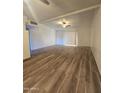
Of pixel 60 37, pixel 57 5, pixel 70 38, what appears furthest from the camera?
pixel 60 37

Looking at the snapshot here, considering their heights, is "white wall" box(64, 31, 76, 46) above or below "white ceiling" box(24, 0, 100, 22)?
below

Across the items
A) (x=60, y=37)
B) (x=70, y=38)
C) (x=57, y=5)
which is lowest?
(x=70, y=38)

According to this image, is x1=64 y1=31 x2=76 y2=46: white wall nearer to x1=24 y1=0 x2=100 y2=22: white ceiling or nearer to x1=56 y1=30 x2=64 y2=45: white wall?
x1=56 y1=30 x2=64 y2=45: white wall

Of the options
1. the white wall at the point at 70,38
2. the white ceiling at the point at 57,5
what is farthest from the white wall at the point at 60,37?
the white ceiling at the point at 57,5

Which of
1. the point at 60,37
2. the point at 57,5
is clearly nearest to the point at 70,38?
the point at 60,37

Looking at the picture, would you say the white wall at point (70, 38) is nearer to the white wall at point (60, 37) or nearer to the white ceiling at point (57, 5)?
the white wall at point (60, 37)

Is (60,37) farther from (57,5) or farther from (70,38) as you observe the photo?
(57,5)

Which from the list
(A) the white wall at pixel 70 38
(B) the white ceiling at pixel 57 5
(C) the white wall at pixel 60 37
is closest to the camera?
(B) the white ceiling at pixel 57 5

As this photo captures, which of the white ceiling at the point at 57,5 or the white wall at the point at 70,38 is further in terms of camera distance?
the white wall at the point at 70,38

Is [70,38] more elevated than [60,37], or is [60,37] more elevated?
[60,37]

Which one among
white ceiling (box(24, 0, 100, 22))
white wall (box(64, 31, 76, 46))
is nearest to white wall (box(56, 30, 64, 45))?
white wall (box(64, 31, 76, 46))
